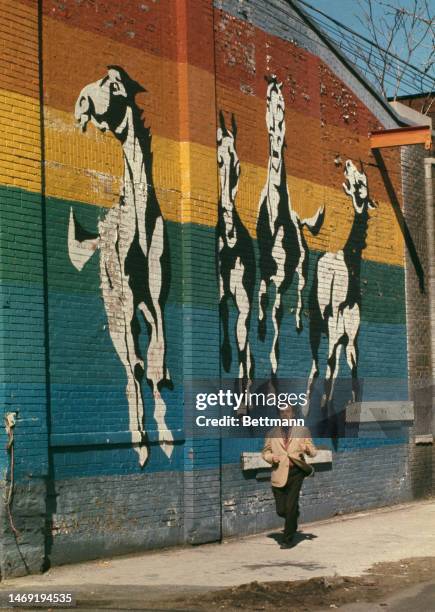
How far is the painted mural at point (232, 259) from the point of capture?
15758 mm

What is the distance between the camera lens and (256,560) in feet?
43.8

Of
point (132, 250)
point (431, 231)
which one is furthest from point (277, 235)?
point (431, 231)

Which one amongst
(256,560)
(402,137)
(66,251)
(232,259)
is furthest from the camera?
(402,137)

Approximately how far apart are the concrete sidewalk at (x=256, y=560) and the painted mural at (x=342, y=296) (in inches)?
109

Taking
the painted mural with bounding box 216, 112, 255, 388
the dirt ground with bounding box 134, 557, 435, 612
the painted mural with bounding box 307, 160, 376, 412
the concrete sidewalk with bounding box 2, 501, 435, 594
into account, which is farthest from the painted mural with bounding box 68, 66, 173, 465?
the painted mural with bounding box 307, 160, 376, 412

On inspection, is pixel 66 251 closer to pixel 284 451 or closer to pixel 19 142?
pixel 19 142

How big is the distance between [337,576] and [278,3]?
9.65 metres

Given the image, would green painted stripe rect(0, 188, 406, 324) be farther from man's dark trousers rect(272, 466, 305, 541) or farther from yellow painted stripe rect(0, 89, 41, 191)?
man's dark trousers rect(272, 466, 305, 541)

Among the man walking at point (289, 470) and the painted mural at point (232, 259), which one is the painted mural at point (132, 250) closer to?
the painted mural at point (232, 259)

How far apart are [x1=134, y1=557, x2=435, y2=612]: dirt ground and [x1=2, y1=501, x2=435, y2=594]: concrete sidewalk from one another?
17.6 inches

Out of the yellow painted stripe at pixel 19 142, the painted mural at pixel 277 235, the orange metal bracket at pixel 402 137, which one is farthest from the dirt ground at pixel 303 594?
the orange metal bracket at pixel 402 137

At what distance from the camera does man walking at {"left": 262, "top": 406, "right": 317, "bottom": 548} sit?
1439 cm

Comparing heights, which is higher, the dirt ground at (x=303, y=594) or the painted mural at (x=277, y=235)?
the painted mural at (x=277, y=235)

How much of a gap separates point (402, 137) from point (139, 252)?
7.18m
